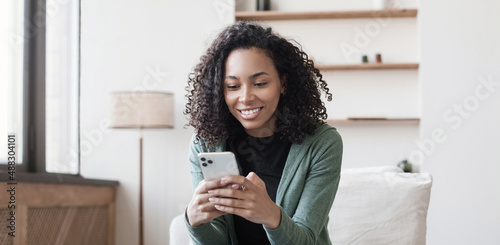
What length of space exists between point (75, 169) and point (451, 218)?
2.50 metres

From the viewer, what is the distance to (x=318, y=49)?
3.83 m

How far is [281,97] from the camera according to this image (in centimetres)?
175

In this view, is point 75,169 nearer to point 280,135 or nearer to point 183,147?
point 183,147

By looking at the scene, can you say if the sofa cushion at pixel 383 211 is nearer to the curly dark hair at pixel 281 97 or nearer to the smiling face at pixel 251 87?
the curly dark hair at pixel 281 97

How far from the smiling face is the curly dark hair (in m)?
0.03

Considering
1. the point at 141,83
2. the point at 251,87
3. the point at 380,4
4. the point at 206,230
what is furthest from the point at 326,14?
the point at 206,230

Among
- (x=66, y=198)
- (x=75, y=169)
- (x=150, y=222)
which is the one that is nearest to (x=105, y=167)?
(x=75, y=169)

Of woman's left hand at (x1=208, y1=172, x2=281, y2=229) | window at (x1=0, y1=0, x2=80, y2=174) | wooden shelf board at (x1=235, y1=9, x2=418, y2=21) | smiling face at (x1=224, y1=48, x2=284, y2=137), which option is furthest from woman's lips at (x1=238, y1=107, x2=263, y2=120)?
wooden shelf board at (x1=235, y1=9, x2=418, y2=21)

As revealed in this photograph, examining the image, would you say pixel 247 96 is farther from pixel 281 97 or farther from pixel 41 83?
pixel 41 83

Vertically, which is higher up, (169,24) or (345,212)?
(169,24)

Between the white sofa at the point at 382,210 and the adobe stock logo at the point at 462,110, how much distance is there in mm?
1651

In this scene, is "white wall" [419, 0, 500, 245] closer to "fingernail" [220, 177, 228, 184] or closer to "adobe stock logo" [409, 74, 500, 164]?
"adobe stock logo" [409, 74, 500, 164]

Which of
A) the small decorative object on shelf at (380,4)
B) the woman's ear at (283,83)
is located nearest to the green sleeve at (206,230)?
the woman's ear at (283,83)

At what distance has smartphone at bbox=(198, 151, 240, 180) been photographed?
4.33ft
